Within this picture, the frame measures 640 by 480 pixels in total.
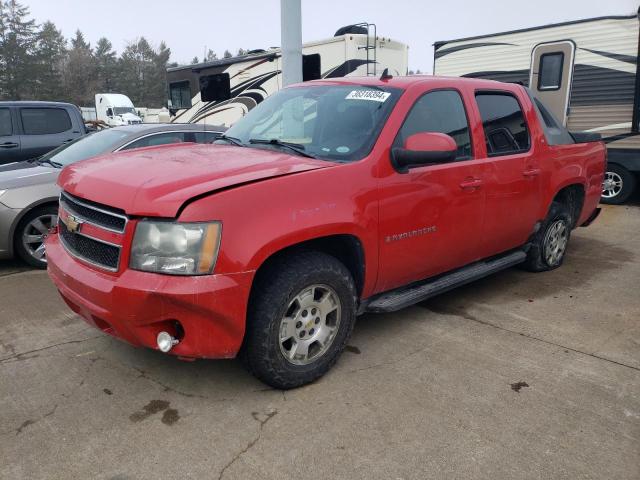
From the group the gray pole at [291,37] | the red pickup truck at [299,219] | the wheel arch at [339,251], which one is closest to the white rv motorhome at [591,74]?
the gray pole at [291,37]

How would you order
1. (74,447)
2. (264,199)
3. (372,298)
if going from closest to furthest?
(74,447) < (264,199) < (372,298)

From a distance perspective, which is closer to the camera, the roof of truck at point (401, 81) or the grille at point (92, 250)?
the grille at point (92, 250)

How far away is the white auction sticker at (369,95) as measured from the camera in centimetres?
356

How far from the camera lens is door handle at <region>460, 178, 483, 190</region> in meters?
3.79

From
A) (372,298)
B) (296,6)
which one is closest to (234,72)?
(296,6)

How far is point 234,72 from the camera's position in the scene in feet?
42.2

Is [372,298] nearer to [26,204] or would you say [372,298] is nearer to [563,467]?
[563,467]

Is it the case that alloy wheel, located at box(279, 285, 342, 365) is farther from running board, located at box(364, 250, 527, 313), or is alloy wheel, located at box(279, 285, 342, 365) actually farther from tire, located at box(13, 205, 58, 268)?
tire, located at box(13, 205, 58, 268)

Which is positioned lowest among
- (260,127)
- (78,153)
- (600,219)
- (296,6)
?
(600,219)

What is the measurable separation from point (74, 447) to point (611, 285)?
480 centimetres

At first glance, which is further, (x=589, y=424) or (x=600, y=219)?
(x=600, y=219)

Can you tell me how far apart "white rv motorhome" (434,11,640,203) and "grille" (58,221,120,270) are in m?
7.87

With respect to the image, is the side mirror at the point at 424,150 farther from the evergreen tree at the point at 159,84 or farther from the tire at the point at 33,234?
the evergreen tree at the point at 159,84

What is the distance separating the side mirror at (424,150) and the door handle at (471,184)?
1.73ft
